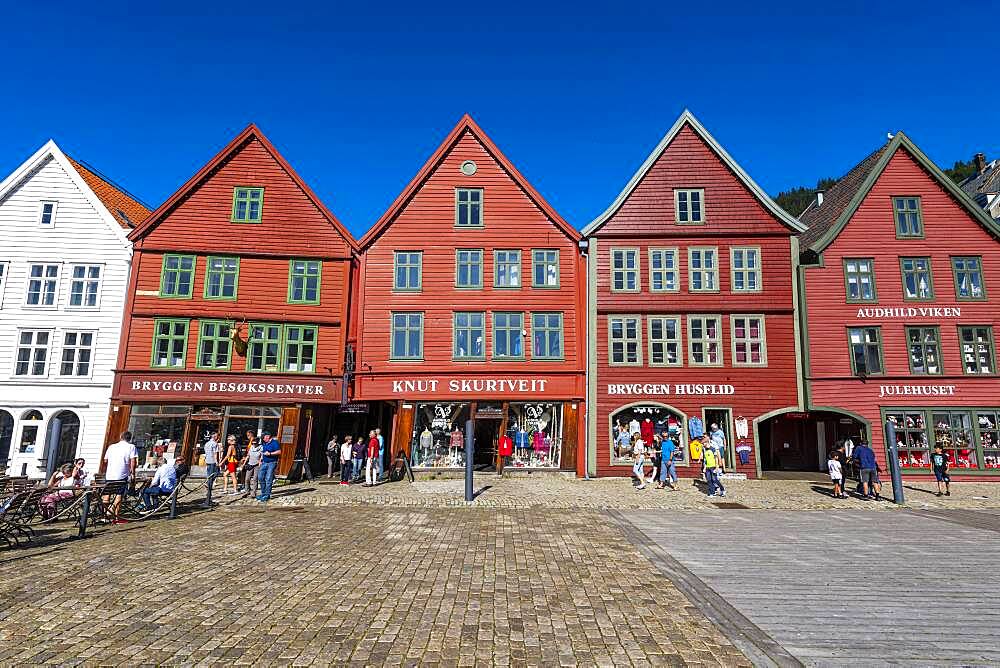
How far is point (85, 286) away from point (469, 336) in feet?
53.3

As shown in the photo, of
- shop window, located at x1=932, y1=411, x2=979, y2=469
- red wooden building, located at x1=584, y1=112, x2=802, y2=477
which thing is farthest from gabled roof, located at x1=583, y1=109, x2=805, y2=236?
shop window, located at x1=932, y1=411, x2=979, y2=469

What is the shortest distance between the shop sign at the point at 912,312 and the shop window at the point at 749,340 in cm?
415

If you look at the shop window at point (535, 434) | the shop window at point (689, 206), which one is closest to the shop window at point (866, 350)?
the shop window at point (689, 206)

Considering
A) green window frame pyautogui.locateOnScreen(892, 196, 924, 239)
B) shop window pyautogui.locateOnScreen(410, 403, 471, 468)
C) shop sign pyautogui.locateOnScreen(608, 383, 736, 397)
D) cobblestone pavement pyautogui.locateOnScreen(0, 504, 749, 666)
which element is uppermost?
green window frame pyautogui.locateOnScreen(892, 196, 924, 239)

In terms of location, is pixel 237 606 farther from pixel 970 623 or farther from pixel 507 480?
pixel 507 480

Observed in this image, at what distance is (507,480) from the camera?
2131cm

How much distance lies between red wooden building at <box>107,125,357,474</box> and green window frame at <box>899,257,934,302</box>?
23.4 meters

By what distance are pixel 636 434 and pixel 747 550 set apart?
12.4 m

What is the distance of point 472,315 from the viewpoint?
24.1 m

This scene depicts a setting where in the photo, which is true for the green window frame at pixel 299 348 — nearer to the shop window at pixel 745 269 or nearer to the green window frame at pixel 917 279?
the shop window at pixel 745 269

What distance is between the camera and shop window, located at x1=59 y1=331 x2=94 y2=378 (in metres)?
23.1

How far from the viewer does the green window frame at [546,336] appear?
2362cm

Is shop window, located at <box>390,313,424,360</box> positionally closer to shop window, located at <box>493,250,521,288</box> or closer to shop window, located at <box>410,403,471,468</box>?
shop window, located at <box>410,403,471,468</box>

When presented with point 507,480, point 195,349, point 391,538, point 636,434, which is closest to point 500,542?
point 391,538
